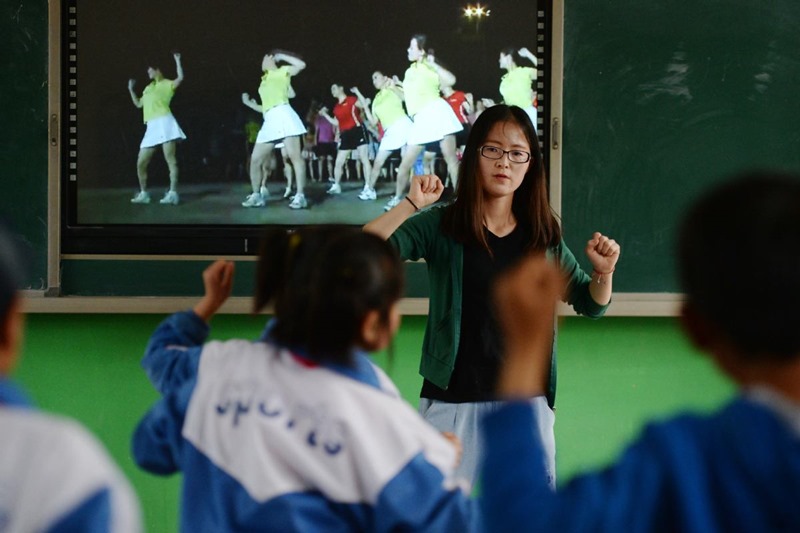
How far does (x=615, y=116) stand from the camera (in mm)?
3043

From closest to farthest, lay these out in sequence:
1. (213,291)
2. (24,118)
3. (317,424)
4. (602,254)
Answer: (317,424), (213,291), (602,254), (24,118)

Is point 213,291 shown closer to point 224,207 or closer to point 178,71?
point 224,207

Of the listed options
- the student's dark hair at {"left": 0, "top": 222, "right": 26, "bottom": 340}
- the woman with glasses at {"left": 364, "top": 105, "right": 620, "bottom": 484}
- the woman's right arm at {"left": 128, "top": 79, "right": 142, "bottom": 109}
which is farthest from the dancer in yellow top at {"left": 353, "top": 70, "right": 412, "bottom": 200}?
the student's dark hair at {"left": 0, "top": 222, "right": 26, "bottom": 340}

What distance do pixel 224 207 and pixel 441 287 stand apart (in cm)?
94

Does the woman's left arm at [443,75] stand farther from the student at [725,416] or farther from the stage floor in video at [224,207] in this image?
the student at [725,416]

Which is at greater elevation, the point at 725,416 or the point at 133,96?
the point at 133,96

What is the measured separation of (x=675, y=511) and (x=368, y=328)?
1.77 feet

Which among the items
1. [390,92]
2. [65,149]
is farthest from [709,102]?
[65,149]

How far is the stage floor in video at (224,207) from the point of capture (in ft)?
9.57

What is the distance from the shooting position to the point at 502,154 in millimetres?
2371

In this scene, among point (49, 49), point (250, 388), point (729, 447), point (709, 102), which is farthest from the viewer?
point (709, 102)

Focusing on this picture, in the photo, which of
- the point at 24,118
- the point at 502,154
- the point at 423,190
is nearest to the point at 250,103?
the point at 24,118

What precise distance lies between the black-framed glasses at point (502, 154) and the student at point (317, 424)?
111cm

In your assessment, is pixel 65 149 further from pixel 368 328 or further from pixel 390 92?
pixel 368 328
